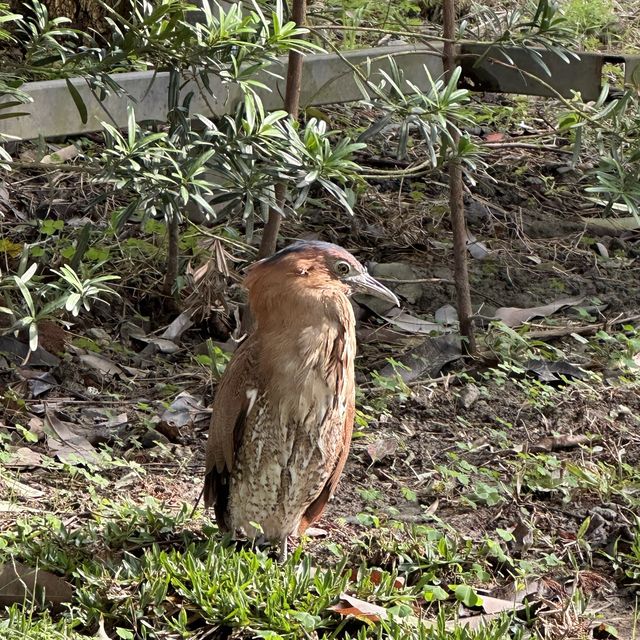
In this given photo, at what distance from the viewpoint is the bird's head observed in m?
3.90

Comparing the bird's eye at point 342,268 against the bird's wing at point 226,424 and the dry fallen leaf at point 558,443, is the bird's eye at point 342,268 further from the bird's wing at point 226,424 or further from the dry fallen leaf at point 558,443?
the dry fallen leaf at point 558,443

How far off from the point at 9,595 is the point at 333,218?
4.17 metres

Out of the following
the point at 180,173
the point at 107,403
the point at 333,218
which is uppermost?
the point at 180,173

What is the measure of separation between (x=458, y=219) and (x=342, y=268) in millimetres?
1937

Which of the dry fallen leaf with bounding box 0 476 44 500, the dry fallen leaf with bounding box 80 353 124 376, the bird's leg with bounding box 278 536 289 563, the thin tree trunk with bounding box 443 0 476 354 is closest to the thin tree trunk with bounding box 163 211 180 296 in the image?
the dry fallen leaf with bounding box 80 353 124 376

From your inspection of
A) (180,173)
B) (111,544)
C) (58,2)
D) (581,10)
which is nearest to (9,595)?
(111,544)

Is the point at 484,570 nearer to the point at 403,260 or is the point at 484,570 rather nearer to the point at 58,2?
the point at 403,260

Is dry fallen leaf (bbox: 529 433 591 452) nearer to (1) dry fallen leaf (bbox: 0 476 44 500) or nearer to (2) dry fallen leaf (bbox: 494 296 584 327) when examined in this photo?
(2) dry fallen leaf (bbox: 494 296 584 327)

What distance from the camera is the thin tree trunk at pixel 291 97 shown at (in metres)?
5.15

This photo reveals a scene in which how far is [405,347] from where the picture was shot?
617 cm

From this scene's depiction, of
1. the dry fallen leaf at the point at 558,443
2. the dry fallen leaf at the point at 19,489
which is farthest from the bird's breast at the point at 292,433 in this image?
the dry fallen leaf at the point at 558,443

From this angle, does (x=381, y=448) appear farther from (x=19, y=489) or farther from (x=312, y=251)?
(x=19, y=489)

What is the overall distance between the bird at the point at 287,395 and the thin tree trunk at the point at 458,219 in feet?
5.72

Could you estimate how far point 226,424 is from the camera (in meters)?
4.05
